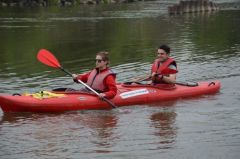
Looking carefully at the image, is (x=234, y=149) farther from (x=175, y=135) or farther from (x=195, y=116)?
(x=195, y=116)

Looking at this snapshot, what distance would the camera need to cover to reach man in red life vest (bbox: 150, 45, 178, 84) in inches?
476

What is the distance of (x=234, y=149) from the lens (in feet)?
27.8

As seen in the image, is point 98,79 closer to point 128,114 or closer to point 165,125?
point 128,114

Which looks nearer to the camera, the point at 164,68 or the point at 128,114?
the point at 128,114

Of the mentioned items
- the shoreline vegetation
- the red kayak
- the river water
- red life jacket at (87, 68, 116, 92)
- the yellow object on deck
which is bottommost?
the shoreline vegetation

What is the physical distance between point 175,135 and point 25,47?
15.2 meters

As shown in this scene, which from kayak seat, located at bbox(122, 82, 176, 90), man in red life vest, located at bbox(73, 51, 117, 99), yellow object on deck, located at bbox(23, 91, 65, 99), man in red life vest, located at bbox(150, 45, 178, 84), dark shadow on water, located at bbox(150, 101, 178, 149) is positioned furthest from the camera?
man in red life vest, located at bbox(150, 45, 178, 84)

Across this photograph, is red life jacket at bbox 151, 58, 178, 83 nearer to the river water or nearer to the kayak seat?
the kayak seat

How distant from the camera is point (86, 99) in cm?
1116

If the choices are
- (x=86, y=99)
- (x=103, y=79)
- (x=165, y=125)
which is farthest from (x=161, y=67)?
(x=165, y=125)

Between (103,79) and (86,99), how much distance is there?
47 cm

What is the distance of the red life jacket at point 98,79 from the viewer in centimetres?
1118

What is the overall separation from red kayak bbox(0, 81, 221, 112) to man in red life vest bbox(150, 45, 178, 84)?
19cm

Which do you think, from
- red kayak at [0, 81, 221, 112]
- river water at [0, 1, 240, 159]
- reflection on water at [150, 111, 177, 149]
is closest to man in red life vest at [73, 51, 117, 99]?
red kayak at [0, 81, 221, 112]
